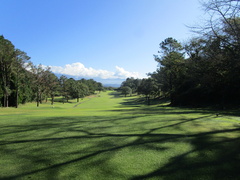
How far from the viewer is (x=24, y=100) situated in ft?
166

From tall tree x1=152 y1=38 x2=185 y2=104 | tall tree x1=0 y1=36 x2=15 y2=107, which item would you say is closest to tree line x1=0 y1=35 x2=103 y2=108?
tall tree x1=0 y1=36 x2=15 y2=107

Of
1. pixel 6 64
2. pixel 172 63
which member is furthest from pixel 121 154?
pixel 6 64

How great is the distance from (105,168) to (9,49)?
3963 centimetres

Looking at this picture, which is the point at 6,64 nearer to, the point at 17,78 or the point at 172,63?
the point at 17,78

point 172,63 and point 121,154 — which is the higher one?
point 172,63

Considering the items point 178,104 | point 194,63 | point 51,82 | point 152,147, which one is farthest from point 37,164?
point 51,82

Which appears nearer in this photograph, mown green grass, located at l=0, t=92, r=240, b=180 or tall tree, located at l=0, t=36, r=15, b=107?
mown green grass, located at l=0, t=92, r=240, b=180

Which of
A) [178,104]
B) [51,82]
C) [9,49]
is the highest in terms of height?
[9,49]

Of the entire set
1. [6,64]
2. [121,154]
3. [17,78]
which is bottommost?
[121,154]

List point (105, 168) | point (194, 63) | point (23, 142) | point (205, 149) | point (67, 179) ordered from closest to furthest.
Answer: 1. point (67, 179)
2. point (105, 168)
3. point (205, 149)
4. point (23, 142)
5. point (194, 63)

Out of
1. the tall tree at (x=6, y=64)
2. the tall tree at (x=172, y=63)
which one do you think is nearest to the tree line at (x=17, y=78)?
the tall tree at (x=6, y=64)

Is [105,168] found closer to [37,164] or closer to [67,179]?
[67,179]

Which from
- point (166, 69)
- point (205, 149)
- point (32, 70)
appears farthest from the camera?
point (32, 70)

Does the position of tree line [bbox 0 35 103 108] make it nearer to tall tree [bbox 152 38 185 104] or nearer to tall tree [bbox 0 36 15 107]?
tall tree [bbox 0 36 15 107]
